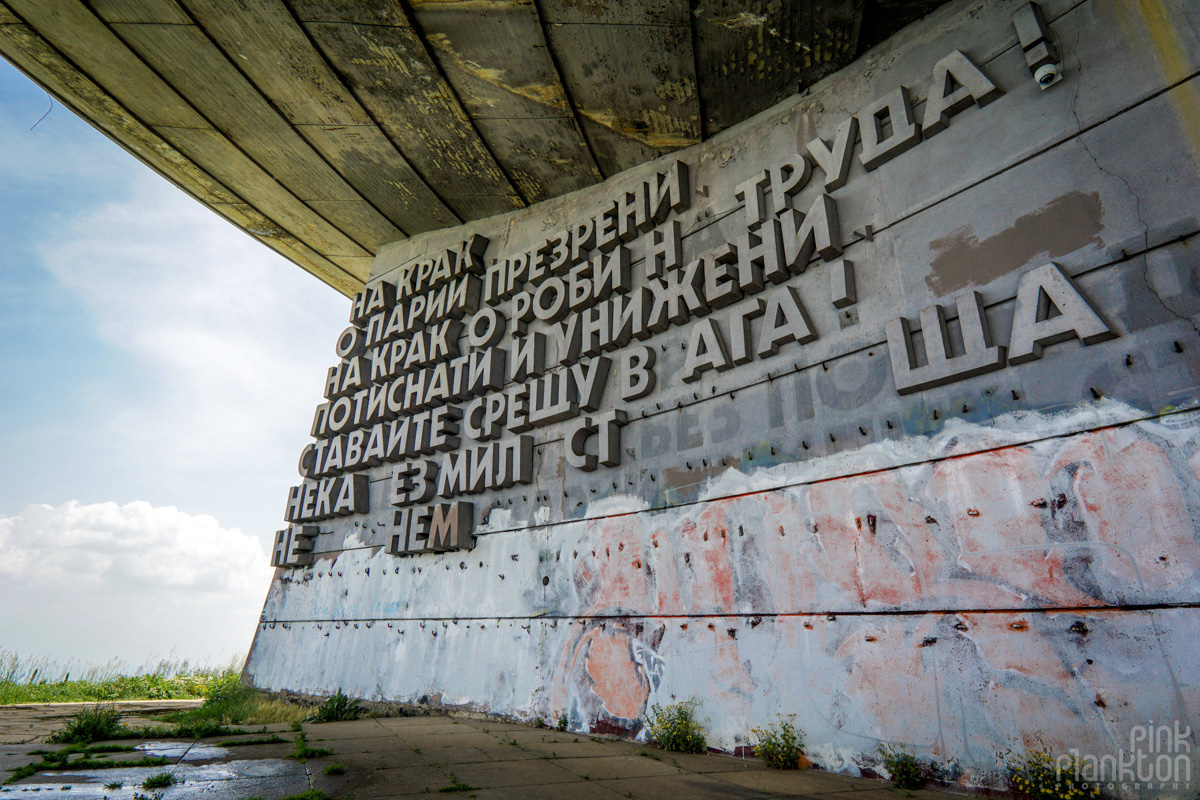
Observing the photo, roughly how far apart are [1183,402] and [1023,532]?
1351 mm

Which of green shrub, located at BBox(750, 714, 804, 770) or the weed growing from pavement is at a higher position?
green shrub, located at BBox(750, 714, 804, 770)

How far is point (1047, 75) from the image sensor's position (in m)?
5.43

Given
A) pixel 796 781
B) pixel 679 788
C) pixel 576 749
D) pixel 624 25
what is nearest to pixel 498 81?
pixel 624 25

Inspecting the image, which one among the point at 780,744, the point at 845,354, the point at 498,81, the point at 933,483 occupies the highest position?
the point at 498,81

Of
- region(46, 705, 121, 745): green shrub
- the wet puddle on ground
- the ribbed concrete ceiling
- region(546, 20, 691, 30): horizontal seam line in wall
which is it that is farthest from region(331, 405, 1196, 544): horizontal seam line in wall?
region(546, 20, 691, 30): horizontal seam line in wall

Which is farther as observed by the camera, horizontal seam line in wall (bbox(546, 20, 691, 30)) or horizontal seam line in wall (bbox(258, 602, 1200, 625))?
horizontal seam line in wall (bbox(546, 20, 691, 30))

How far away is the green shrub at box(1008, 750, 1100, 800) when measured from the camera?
157 inches

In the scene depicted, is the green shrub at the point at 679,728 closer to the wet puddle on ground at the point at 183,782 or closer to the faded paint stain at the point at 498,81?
the wet puddle on ground at the point at 183,782

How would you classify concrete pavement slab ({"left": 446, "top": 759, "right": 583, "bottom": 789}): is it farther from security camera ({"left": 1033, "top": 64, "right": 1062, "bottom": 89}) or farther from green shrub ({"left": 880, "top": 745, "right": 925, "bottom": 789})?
security camera ({"left": 1033, "top": 64, "right": 1062, "bottom": 89})

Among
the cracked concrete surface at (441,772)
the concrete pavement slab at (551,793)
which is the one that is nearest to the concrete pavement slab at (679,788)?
the cracked concrete surface at (441,772)

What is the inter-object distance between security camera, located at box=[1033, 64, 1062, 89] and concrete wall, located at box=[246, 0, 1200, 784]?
0.32ft

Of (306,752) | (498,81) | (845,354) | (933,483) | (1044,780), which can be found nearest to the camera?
(1044,780)

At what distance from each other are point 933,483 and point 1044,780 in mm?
2162

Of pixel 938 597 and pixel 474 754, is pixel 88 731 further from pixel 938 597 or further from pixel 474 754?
pixel 938 597
